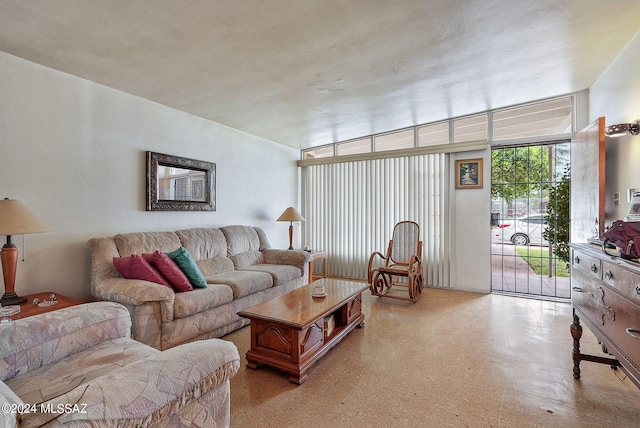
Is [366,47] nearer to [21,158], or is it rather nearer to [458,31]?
[458,31]

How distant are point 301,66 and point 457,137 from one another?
2.98 meters

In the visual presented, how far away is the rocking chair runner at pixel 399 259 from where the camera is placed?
4.01m

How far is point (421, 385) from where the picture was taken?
6.64 ft

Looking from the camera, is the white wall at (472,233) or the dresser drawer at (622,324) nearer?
the dresser drawer at (622,324)

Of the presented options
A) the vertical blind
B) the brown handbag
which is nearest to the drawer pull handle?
the brown handbag

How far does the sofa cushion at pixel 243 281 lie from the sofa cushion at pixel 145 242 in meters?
0.56

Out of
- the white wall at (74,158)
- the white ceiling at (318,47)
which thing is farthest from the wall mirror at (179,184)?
the white ceiling at (318,47)

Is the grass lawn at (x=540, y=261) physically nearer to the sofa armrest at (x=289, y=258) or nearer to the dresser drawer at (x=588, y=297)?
the dresser drawer at (x=588, y=297)

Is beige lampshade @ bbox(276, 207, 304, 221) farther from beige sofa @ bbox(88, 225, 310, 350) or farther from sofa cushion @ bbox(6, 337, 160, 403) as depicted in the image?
sofa cushion @ bbox(6, 337, 160, 403)

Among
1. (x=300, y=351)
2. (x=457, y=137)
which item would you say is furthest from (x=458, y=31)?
(x=300, y=351)

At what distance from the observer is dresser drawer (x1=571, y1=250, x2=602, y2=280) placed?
Result: 162 cm

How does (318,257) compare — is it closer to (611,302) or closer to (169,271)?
(169,271)

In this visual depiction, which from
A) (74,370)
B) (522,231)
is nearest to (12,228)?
(74,370)

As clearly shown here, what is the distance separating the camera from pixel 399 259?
450 centimetres
